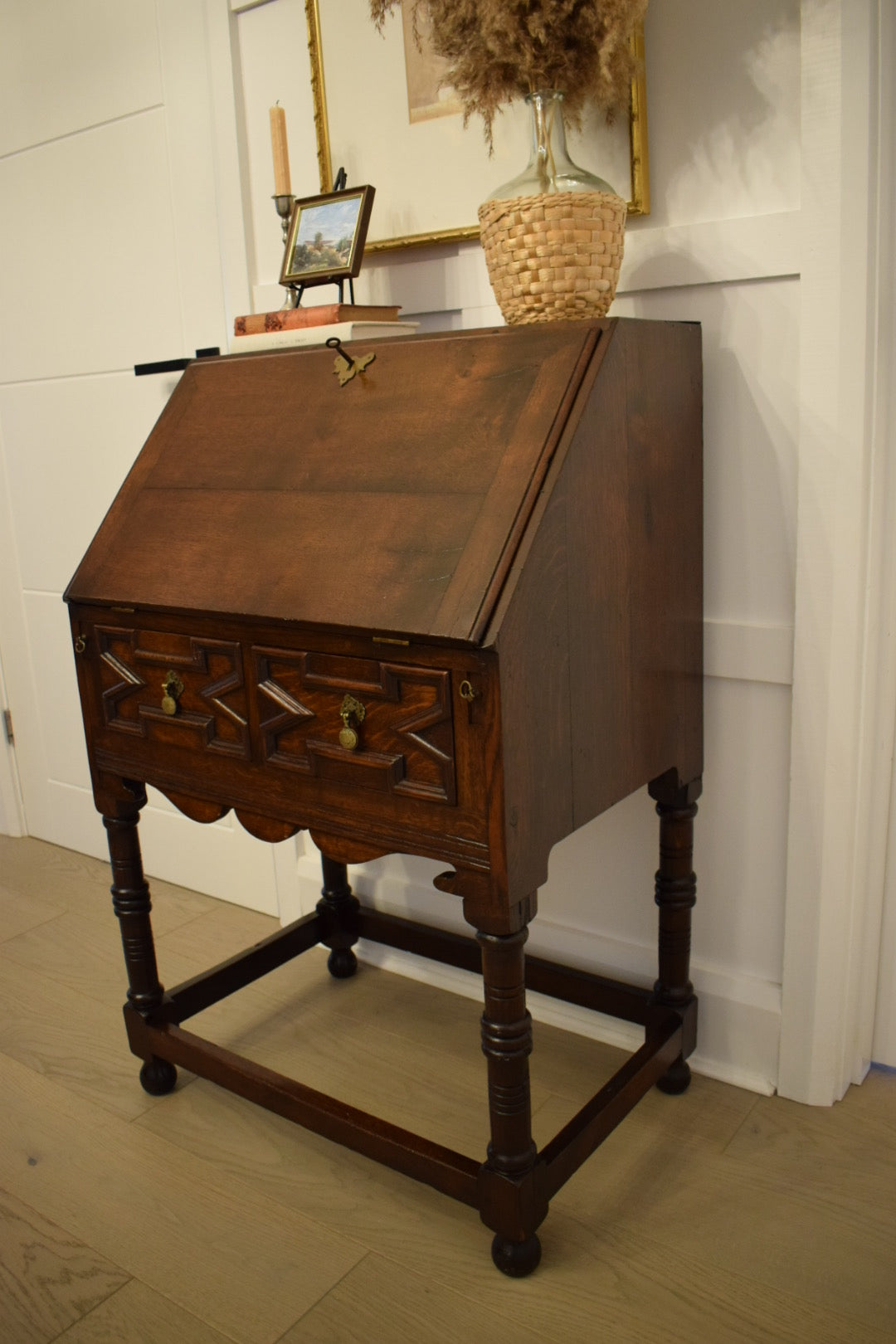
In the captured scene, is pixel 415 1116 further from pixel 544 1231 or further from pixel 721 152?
pixel 721 152

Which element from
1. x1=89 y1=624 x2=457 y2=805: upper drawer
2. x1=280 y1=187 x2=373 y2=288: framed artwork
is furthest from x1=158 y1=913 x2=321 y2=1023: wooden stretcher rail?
x1=280 y1=187 x2=373 y2=288: framed artwork

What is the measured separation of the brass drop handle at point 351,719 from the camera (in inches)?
54.2

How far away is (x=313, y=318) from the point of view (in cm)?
173

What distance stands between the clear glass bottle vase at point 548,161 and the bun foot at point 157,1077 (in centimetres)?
151

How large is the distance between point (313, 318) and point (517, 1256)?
4.54 feet

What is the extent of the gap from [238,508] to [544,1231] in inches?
43.4

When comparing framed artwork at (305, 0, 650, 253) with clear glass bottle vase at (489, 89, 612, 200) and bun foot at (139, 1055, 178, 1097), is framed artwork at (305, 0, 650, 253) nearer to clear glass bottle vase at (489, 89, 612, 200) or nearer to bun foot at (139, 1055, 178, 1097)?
clear glass bottle vase at (489, 89, 612, 200)

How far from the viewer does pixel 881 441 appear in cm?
160

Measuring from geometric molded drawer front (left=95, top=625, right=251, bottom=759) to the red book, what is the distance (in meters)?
0.54

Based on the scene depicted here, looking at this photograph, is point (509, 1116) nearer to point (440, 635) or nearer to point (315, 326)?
point (440, 635)

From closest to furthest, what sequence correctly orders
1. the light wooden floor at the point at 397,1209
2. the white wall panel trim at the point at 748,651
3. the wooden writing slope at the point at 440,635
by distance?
the wooden writing slope at the point at 440,635, the light wooden floor at the point at 397,1209, the white wall panel trim at the point at 748,651

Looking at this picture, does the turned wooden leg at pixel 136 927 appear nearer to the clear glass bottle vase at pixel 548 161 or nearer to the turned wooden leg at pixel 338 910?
the turned wooden leg at pixel 338 910

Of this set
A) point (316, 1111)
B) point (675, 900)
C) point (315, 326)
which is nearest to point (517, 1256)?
point (316, 1111)

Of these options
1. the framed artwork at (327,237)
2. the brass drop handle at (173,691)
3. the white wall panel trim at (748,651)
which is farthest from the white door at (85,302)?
the white wall panel trim at (748,651)
